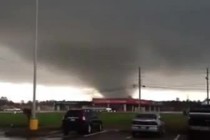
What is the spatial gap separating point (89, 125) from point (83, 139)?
6.30 m

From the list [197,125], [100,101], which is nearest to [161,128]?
[197,125]

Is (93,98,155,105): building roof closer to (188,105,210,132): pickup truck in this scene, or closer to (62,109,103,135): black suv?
(62,109,103,135): black suv

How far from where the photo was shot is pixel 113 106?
176750 mm

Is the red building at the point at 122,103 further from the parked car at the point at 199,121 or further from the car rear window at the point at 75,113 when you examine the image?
the parked car at the point at 199,121

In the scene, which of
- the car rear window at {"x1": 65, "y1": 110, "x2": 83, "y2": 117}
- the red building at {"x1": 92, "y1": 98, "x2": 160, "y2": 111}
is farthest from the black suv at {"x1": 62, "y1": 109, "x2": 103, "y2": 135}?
the red building at {"x1": 92, "y1": 98, "x2": 160, "y2": 111}

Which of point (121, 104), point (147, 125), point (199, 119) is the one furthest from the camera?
point (121, 104)

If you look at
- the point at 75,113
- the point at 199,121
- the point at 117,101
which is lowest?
the point at 199,121

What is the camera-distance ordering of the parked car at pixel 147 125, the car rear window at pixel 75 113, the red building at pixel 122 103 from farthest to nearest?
the red building at pixel 122 103
the car rear window at pixel 75 113
the parked car at pixel 147 125

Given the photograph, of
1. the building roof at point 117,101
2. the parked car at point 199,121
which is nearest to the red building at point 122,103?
the building roof at point 117,101

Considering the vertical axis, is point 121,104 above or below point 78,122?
above

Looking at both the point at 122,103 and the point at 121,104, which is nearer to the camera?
the point at 122,103

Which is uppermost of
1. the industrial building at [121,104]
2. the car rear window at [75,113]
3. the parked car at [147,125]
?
the industrial building at [121,104]

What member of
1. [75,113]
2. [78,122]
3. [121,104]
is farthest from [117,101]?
[78,122]

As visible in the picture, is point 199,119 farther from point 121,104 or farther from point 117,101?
point 121,104
